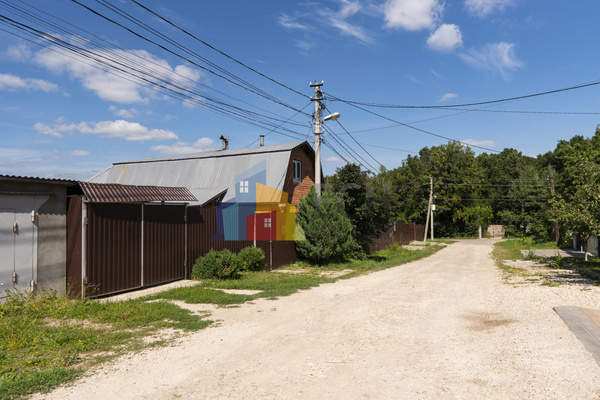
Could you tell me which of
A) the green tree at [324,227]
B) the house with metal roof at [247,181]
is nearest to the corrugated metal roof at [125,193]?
the house with metal roof at [247,181]

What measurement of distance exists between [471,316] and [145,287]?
8.74 m

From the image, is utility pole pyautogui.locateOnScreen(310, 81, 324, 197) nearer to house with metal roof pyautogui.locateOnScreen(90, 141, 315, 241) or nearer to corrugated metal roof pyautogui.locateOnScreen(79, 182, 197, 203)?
house with metal roof pyautogui.locateOnScreen(90, 141, 315, 241)

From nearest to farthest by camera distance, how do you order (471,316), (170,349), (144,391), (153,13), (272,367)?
(144,391) < (272,367) < (170,349) < (471,316) < (153,13)

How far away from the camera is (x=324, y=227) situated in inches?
687

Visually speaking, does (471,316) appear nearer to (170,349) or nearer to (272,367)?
(272,367)

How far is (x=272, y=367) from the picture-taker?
5.24 meters

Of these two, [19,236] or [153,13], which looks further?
[153,13]

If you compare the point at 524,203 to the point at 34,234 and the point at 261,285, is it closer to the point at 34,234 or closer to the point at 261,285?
the point at 261,285

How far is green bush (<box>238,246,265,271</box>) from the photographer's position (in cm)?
1470

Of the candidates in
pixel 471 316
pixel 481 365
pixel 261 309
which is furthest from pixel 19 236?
pixel 471 316

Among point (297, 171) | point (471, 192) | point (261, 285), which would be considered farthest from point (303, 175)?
point (471, 192)

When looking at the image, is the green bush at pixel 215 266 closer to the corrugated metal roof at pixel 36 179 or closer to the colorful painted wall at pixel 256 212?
the colorful painted wall at pixel 256 212

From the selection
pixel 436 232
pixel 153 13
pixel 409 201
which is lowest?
pixel 436 232

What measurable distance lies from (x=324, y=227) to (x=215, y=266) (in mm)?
6261
